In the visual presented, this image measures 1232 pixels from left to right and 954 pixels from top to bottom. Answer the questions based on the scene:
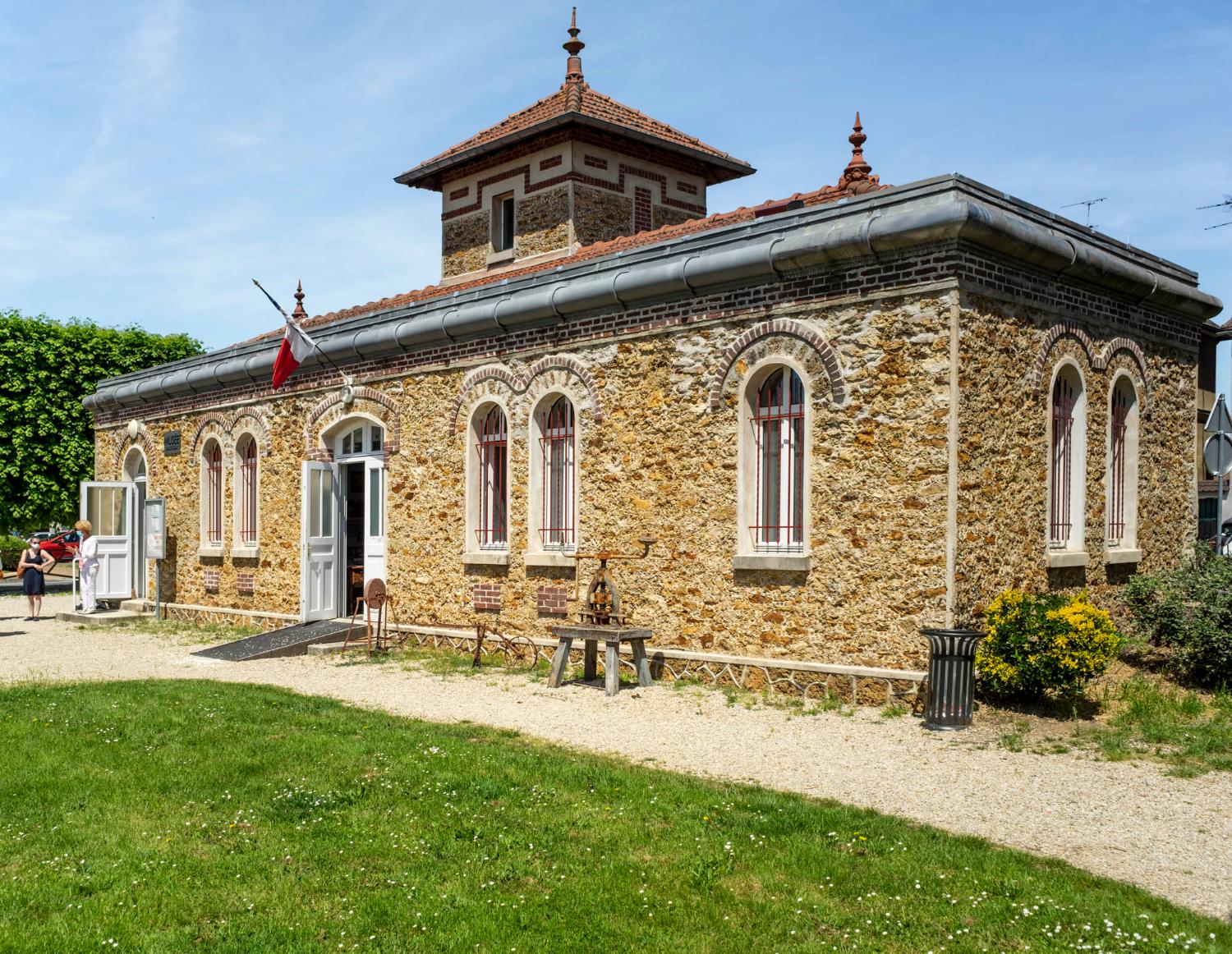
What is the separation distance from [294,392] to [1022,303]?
1026 cm

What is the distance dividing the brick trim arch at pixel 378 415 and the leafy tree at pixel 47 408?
12763 millimetres

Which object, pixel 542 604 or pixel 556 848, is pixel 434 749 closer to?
pixel 556 848

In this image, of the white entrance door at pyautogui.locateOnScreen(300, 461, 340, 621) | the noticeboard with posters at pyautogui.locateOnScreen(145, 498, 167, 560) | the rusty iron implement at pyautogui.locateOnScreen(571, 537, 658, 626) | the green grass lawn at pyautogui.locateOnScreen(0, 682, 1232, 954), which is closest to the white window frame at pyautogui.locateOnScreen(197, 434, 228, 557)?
the noticeboard with posters at pyautogui.locateOnScreen(145, 498, 167, 560)

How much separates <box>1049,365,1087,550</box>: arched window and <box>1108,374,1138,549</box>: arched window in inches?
37.8

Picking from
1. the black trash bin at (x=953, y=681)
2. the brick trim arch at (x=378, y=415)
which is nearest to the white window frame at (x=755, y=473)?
the black trash bin at (x=953, y=681)

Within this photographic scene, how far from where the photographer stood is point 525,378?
12.7 metres

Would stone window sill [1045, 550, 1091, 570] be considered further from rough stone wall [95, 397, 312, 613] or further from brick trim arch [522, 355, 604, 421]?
rough stone wall [95, 397, 312, 613]

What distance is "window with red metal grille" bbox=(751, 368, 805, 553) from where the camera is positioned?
10438mm

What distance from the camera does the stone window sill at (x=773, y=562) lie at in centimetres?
1002

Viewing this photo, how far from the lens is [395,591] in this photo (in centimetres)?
1438

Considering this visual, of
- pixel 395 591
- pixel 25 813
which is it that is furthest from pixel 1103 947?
pixel 395 591

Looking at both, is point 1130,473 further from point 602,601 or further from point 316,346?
point 316,346

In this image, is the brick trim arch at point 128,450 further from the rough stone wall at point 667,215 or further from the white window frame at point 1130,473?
the white window frame at point 1130,473

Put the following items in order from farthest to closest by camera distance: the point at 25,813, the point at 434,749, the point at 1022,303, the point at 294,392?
1. the point at 294,392
2. the point at 1022,303
3. the point at 434,749
4. the point at 25,813
